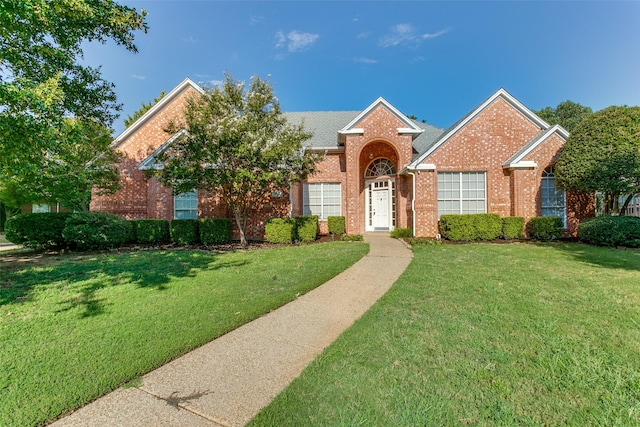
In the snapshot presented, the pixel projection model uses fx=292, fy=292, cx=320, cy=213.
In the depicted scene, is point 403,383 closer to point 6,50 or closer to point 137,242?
point 6,50

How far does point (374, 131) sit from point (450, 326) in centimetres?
1222

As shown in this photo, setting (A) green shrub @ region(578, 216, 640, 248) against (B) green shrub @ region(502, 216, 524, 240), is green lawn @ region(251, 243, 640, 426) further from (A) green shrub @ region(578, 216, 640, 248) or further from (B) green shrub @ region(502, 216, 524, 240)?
(B) green shrub @ region(502, 216, 524, 240)

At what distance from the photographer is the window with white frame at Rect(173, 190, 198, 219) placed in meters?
14.3

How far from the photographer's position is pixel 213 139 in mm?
10344

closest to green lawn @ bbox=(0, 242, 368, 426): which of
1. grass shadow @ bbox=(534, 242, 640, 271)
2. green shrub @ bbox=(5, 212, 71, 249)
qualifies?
green shrub @ bbox=(5, 212, 71, 249)

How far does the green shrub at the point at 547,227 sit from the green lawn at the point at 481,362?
750 centimetres

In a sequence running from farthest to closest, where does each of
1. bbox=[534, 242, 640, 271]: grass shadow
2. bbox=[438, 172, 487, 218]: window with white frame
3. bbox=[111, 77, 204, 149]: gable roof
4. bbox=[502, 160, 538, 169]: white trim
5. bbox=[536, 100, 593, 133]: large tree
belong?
bbox=[536, 100, 593, 133]: large tree
bbox=[111, 77, 204, 149]: gable roof
bbox=[438, 172, 487, 218]: window with white frame
bbox=[502, 160, 538, 169]: white trim
bbox=[534, 242, 640, 271]: grass shadow

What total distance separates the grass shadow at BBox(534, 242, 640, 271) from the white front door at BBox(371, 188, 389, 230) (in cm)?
718

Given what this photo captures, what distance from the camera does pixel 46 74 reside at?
26.8 feet

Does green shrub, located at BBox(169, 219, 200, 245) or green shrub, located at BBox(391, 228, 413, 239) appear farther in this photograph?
green shrub, located at BBox(391, 228, 413, 239)

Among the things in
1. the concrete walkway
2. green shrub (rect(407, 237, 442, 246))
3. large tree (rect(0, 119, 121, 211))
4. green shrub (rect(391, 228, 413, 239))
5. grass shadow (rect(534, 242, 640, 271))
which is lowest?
the concrete walkway

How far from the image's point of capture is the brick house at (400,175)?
13.2 metres

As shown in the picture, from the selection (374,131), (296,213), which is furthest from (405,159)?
(296,213)

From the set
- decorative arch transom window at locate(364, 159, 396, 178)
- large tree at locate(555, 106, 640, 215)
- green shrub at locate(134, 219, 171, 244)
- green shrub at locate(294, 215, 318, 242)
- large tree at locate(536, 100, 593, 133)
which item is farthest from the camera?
large tree at locate(536, 100, 593, 133)
